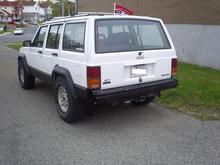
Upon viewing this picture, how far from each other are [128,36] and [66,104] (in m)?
1.64

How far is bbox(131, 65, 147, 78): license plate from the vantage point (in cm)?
472

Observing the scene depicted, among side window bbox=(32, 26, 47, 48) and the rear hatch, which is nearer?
the rear hatch

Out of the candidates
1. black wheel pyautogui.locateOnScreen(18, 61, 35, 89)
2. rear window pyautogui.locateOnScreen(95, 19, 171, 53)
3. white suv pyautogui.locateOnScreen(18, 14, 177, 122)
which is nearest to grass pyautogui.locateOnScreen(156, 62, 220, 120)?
white suv pyautogui.locateOnScreen(18, 14, 177, 122)

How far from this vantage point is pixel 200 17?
Answer: 1272cm

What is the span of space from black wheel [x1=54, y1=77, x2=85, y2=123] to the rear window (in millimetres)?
1008

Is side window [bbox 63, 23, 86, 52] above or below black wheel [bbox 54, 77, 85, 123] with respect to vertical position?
above

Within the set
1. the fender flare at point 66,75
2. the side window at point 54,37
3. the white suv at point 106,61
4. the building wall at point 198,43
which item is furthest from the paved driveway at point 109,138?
the building wall at point 198,43

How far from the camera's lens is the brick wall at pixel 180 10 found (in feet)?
39.6

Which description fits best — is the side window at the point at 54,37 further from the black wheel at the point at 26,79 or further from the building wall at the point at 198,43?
the building wall at the point at 198,43

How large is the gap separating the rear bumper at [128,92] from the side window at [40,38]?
8.12 feet

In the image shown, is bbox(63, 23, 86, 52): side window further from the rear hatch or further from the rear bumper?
the rear bumper

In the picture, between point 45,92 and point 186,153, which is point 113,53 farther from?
point 45,92

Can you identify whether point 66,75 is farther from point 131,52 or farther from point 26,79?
point 26,79

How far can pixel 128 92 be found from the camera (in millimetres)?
4605
